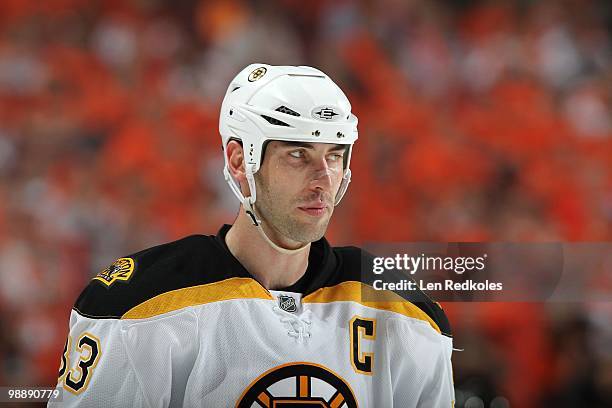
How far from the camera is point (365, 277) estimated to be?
4.86ft

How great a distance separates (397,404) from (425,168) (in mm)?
1592

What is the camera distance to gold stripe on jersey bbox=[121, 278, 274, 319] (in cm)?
134

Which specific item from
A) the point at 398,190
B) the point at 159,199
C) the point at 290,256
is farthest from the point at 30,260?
the point at 290,256

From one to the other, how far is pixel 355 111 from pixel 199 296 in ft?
5.51

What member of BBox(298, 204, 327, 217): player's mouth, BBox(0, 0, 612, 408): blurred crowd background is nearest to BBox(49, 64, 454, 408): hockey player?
BBox(298, 204, 327, 217): player's mouth

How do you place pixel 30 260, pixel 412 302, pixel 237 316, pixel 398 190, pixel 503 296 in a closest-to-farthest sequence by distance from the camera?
pixel 237 316 → pixel 412 302 → pixel 503 296 → pixel 30 260 → pixel 398 190

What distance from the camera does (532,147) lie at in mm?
3043

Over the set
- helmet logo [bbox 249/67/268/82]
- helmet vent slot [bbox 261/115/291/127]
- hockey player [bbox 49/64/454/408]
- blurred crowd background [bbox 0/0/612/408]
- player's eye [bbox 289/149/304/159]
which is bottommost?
hockey player [bbox 49/64/454/408]

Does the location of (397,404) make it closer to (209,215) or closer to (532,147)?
(209,215)

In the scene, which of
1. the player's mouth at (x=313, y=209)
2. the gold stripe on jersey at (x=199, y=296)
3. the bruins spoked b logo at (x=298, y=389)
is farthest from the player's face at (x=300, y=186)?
the bruins spoked b logo at (x=298, y=389)

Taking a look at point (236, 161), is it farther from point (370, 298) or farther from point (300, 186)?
point (370, 298)

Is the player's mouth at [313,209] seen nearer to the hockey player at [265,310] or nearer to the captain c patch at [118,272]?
the hockey player at [265,310]

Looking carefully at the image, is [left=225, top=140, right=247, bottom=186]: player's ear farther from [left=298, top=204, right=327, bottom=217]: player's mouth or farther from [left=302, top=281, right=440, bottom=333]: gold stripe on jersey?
[left=302, top=281, right=440, bottom=333]: gold stripe on jersey

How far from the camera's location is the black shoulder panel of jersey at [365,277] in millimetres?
1479
